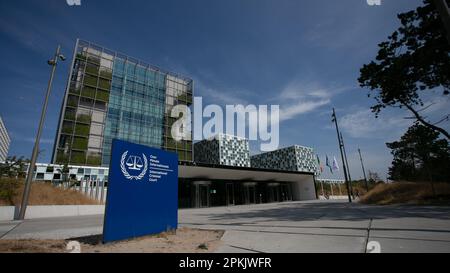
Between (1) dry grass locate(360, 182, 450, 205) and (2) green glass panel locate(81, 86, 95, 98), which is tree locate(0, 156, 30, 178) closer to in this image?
(1) dry grass locate(360, 182, 450, 205)

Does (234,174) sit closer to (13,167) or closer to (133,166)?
(13,167)

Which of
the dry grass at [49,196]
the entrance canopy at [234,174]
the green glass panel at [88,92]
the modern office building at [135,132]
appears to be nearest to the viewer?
the dry grass at [49,196]

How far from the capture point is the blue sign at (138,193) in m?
4.43

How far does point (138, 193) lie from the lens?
16.4ft

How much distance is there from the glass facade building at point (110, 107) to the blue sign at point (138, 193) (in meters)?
45.3

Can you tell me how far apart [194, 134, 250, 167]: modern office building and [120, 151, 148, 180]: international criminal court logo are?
9804 centimetres

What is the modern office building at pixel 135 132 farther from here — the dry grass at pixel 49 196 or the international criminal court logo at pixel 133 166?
the international criminal court logo at pixel 133 166

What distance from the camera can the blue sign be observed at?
14.5 feet

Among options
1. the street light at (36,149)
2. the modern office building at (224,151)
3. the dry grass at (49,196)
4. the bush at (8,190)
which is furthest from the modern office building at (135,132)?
the modern office building at (224,151)

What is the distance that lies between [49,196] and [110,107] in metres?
39.0

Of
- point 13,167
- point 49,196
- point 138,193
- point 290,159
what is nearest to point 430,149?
point 138,193

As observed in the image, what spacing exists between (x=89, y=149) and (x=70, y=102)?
11.2m
